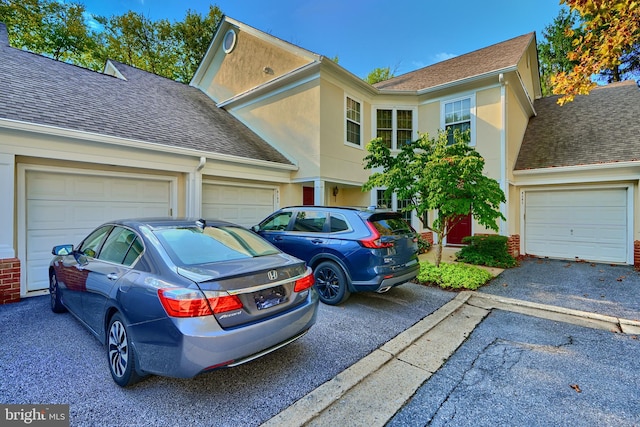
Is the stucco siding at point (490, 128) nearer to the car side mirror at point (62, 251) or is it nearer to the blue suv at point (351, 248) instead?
the blue suv at point (351, 248)

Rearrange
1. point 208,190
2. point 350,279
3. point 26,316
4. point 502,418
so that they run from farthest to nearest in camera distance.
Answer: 1. point 208,190
2. point 350,279
3. point 26,316
4. point 502,418

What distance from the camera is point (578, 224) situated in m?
9.67

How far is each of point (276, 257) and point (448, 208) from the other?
4266 millimetres

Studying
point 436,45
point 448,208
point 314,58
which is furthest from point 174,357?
point 436,45

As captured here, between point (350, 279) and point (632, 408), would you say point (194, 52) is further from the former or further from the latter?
point (632, 408)

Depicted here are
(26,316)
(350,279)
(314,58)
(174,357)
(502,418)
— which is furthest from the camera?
(314,58)

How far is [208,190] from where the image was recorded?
321 inches

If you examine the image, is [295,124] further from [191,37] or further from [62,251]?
[191,37]

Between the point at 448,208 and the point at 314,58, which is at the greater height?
the point at 314,58

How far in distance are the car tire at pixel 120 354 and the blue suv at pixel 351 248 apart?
121 inches

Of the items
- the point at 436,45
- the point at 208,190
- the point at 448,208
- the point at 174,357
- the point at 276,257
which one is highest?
the point at 436,45

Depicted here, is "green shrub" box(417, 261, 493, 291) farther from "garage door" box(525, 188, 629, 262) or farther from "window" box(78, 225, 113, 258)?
"window" box(78, 225, 113, 258)

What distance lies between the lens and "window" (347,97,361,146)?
1023cm

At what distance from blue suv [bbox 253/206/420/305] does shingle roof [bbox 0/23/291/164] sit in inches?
155
